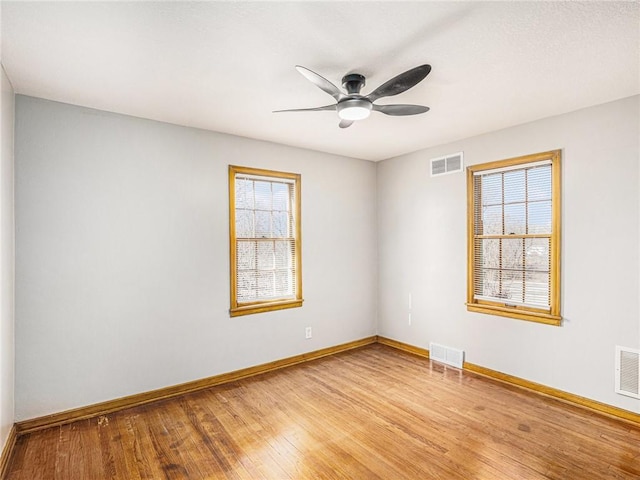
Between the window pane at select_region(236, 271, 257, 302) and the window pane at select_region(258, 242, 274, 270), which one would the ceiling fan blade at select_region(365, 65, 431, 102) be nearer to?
the window pane at select_region(258, 242, 274, 270)

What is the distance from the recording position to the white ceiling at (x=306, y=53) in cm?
180

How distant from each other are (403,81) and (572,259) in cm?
242

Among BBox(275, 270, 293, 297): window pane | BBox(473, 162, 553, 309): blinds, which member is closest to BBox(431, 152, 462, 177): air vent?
BBox(473, 162, 553, 309): blinds

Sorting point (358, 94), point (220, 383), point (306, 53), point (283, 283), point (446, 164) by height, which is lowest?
point (220, 383)

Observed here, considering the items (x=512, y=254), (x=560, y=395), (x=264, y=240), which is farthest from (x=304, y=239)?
(x=560, y=395)

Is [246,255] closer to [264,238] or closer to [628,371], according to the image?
[264,238]

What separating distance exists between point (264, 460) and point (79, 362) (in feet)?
6.01

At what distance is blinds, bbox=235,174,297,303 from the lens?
13.0 ft

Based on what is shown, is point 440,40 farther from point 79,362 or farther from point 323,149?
point 79,362

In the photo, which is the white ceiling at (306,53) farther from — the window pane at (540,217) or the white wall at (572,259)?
the window pane at (540,217)

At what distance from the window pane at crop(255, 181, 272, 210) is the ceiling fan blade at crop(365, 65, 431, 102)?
204cm

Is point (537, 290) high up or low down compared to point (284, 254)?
down

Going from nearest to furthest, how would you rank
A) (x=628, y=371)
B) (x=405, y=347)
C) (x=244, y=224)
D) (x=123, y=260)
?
(x=628, y=371)
(x=123, y=260)
(x=244, y=224)
(x=405, y=347)

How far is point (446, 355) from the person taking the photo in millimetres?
4234
